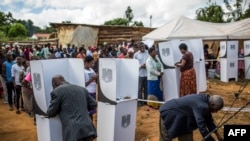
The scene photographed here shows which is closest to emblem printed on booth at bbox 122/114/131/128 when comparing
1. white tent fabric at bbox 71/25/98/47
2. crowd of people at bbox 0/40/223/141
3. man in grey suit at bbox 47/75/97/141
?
crowd of people at bbox 0/40/223/141

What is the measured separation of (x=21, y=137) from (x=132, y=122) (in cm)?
299

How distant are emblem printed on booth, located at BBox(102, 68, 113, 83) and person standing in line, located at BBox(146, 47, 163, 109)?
9.87 feet

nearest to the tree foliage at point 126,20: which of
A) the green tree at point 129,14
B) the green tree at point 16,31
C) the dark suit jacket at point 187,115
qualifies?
the green tree at point 129,14

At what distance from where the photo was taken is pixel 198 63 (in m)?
10.7

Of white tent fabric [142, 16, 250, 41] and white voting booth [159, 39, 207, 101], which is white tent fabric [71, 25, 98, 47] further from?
white voting booth [159, 39, 207, 101]

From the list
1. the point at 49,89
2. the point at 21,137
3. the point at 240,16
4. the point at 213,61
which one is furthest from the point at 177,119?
the point at 240,16

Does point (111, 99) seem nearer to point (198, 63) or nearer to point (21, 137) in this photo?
point (21, 137)

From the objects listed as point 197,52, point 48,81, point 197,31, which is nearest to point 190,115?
point 48,81

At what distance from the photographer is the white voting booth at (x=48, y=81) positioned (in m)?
5.05

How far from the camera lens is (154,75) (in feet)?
28.5

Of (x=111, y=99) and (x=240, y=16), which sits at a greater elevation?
(x=240, y=16)

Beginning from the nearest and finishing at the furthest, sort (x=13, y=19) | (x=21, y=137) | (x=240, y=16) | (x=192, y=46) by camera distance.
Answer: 1. (x=21, y=137)
2. (x=192, y=46)
3. (x=240, y=16)
4. (x=13, y=19)

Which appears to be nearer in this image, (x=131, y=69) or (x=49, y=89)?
(x=49, y=89)

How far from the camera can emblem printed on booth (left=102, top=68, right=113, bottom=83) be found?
5.61 m
